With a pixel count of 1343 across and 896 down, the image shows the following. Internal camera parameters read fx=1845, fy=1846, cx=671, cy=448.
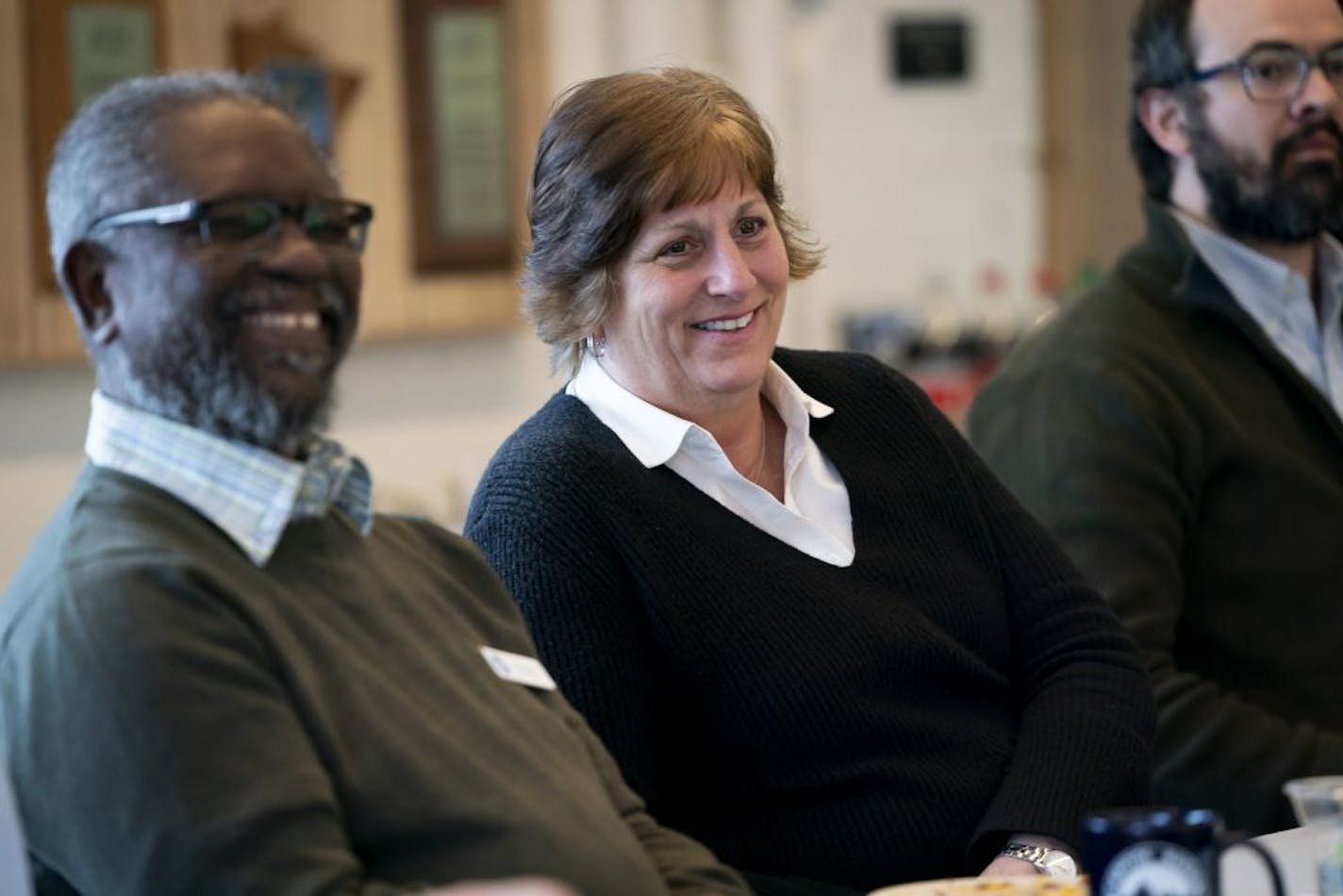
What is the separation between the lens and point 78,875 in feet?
4.07

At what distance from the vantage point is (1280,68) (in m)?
2.45

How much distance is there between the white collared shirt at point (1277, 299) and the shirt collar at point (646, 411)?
2.27ft

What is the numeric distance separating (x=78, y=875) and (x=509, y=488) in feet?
2.40

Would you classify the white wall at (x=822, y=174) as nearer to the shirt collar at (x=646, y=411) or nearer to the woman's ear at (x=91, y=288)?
the shirt collar at (x=646, y=411)

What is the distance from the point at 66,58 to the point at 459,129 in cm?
99

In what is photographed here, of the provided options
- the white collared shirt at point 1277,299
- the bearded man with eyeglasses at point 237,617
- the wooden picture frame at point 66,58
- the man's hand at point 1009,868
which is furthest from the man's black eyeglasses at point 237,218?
the wooden picture frame at point 66,58

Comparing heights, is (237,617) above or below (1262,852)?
above

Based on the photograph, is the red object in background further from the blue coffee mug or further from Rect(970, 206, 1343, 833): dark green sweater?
the blue coffee mug

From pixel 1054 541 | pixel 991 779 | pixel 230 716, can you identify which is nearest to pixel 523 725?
pixel 230 716

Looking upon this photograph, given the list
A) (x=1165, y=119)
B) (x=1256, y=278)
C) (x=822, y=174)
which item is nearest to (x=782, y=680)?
(x=1256, y=278)

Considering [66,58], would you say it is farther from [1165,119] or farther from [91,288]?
[91,288]

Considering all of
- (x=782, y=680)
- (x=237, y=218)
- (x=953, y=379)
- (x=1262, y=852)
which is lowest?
(x=953, y=379)

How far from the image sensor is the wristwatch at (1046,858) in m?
1.82

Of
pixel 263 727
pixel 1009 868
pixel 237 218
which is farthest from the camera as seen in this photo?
pixel 1009 868
